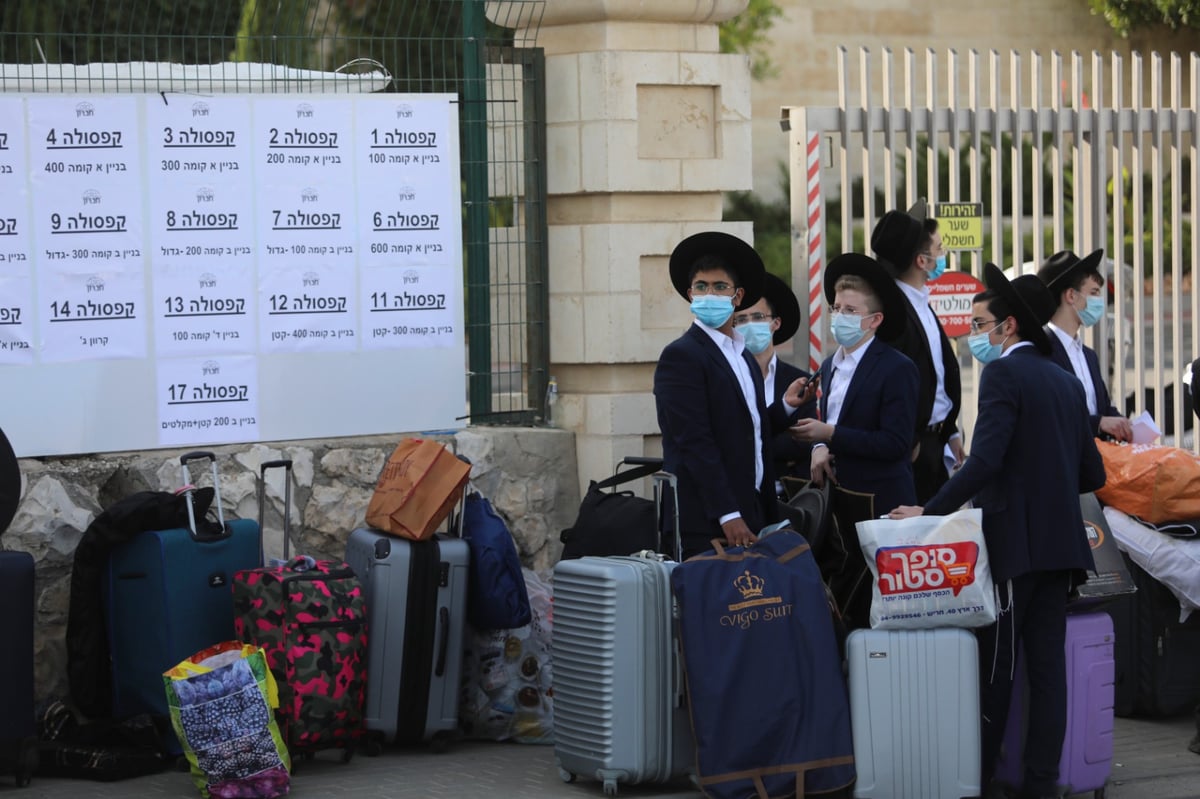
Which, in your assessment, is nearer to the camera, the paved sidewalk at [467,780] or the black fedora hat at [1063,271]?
the paved sidewalk at [467,780]

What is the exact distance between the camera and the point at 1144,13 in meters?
27.0

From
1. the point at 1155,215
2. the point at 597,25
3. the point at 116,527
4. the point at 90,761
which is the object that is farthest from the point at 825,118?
the point at 90,761

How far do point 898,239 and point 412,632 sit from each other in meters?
2.79

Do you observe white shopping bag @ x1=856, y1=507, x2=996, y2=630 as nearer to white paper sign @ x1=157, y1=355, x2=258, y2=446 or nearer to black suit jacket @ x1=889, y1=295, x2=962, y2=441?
black suit jacket @ x1=889, y1=295, x2=962, y2=441

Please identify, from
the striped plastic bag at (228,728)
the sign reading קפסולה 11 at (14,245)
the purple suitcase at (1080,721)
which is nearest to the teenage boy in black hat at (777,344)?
the purple suitcase at (1080,721)

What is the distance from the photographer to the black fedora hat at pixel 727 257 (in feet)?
23.1

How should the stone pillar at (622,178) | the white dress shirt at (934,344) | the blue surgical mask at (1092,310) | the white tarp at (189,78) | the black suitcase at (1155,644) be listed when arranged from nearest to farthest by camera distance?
the white tarp at (189,78)
the white dress shirt at (934,344)
the black suitcase at (1155,644)
the stone pillar at (622,178)
the blue surgical mask at (1092,310)

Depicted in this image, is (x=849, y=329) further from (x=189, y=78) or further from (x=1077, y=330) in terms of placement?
(x=189, y=78)

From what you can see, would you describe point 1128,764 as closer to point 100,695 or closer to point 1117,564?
point 1117,564

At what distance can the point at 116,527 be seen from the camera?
695 centimetres

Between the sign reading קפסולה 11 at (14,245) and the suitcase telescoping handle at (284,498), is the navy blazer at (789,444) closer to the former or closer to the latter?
the suitcase telescoping handle at (284,498)

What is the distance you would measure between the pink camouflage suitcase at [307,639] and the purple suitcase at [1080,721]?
2.56 metres

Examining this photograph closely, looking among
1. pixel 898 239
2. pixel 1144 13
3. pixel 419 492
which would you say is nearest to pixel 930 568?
pixel 898 239

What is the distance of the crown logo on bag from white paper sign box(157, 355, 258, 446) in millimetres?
2498
